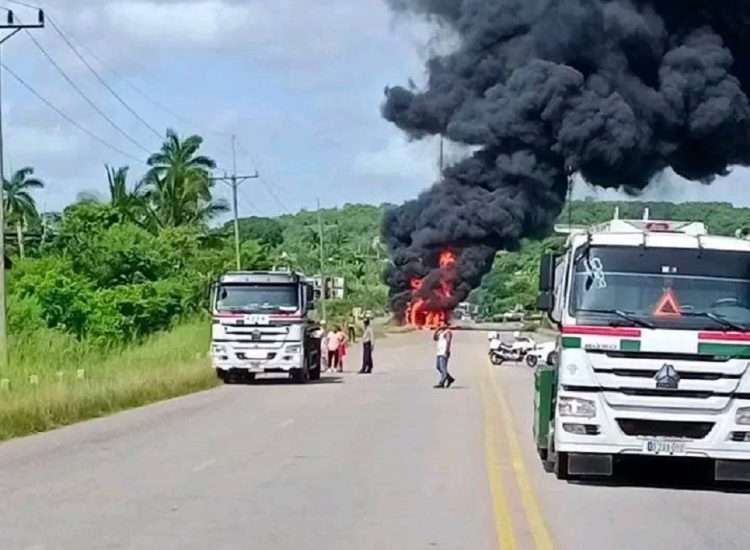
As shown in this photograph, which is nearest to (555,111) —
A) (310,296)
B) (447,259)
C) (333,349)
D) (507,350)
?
(447,259)

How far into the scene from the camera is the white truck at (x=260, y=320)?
36.2m

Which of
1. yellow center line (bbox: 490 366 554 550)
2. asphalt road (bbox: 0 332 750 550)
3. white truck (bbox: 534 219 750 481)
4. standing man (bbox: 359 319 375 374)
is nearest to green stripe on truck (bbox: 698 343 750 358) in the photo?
white truck (bbox: 534 219 750 481)

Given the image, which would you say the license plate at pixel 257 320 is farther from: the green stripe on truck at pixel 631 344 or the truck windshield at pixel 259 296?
the green stripe on truck at pixel 631 344

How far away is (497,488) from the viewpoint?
1472cm

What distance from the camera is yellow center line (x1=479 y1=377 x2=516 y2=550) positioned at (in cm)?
1127

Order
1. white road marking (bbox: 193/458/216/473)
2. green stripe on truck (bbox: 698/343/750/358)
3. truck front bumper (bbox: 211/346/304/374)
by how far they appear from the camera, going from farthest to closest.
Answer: truck front bumper (bbox: 211/346/304/374), white road marking (bbox: 193/458/216/473), green stripe on truck (bbox: 698/343/750/358)

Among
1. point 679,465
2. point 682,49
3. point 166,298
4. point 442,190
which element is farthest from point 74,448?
point 166,298

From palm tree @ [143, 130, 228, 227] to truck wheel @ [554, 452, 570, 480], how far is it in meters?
53.8

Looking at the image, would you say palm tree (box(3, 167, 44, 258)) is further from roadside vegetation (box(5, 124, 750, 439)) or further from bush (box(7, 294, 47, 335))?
bush (box(7, 294, 47, 335))

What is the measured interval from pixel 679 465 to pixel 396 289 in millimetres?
19360

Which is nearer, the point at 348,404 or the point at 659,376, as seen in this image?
the point at 659,376

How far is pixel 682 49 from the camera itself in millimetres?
36594

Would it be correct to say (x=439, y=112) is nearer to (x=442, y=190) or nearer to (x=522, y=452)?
(x=442, y=190)

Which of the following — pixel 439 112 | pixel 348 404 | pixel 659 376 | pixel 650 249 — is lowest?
pixel 348 404
